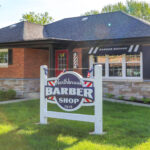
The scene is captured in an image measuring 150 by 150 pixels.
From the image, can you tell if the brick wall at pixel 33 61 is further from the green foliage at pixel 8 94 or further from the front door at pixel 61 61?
the green foliage at pixel 8 94

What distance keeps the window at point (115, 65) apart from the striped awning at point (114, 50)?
704 millimetres

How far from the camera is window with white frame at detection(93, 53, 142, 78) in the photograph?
12289mm

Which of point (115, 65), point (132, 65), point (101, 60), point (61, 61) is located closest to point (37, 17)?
point (61, 61)

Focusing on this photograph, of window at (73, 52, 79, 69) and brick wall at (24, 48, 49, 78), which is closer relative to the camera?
window at (73, 52, 79, 69)

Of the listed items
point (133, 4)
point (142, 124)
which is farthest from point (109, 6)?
point (142, 124)

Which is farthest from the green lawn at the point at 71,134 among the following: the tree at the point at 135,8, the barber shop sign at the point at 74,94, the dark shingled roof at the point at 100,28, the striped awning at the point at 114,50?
the tree at the point at 135,8

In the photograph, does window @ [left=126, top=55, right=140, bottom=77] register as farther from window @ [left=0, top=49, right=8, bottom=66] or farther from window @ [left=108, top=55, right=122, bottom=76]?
window @ [left=0, top=49, right=8, bottom=66]

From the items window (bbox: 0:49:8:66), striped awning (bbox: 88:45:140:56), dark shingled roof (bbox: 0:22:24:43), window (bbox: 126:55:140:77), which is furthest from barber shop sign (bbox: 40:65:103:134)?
dark shingled roof (bbox: 0:22:24:43)

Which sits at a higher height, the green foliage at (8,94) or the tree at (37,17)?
the tree at (37,17)

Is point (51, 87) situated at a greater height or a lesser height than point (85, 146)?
greater

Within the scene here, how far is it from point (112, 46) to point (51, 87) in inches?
284

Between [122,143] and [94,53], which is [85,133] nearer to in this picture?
[122,143]

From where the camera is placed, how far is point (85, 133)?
230 inches

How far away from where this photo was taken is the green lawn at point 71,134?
4.81m
